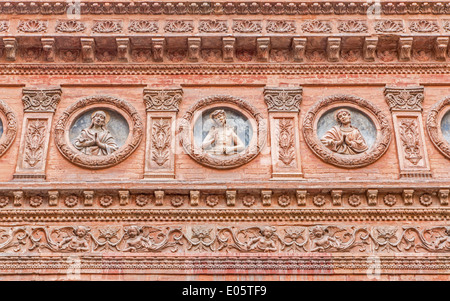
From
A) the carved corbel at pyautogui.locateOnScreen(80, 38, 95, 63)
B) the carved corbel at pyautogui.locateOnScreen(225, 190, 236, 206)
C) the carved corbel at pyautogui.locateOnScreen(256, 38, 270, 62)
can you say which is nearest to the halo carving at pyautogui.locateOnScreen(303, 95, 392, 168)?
the carved corbel at pyautogui.locateOnScreen(256, 38, 270, 62)

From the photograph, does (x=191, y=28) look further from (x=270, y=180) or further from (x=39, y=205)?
(x=39, y=205)

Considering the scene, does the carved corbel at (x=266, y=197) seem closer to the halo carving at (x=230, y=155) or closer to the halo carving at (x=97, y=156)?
the halo carving at (x=230, y=155)

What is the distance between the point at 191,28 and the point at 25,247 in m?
4.72

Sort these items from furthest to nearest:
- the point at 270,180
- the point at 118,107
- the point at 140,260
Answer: the point at 118,107 < the point at 270,180 < the point at 140,260

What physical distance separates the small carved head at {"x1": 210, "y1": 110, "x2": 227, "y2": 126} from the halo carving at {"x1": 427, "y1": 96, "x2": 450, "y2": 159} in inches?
134

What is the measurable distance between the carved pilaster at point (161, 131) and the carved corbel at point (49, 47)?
1806 mm

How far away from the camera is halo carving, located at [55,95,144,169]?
1045cm

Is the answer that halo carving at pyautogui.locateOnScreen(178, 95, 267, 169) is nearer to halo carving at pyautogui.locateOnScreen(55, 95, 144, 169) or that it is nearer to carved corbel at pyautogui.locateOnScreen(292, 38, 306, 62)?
halo carving at pyautogui.locateOnScreen(55, 95, 144, 169)

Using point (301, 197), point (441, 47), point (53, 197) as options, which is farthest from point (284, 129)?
point (53, 197)

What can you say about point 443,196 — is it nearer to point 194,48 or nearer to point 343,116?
point 343,116

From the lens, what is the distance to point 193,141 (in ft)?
→ 35.3

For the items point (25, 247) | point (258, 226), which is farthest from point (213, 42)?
point (25, 247)

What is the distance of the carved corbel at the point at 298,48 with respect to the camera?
1138 centimetres

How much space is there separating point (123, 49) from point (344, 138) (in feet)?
13.5
